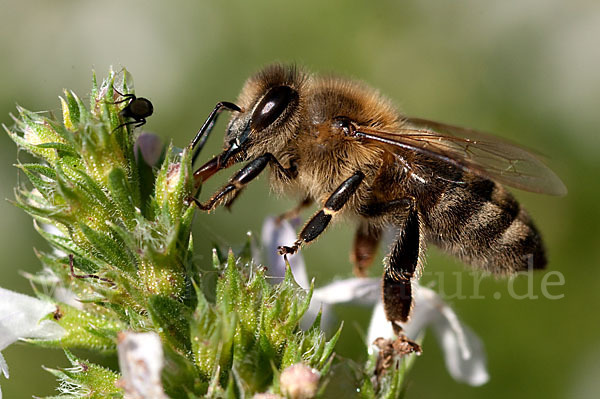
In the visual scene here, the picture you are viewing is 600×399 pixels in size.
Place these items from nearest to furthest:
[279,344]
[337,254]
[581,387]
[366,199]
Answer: [279,344]
[366,199]
[581,387]
[337,254]

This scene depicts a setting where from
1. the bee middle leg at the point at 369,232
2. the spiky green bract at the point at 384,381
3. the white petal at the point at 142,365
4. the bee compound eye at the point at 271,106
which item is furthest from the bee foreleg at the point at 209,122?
the spiky green bract at the point at 384,381

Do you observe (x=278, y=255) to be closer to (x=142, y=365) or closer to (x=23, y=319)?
(x=23, y=319)

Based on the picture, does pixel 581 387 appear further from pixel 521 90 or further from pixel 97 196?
pixel 97 196

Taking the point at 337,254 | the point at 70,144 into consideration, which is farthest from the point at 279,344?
the point at 337,254

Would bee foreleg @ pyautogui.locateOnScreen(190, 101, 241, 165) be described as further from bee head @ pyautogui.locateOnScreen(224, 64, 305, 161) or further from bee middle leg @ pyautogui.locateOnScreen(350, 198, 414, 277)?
bee middle leg @ pyautogui.locateOnScreen(350, 198, 414, 277)

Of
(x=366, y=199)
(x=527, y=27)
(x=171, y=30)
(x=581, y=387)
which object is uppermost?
(x=527, y=27)
